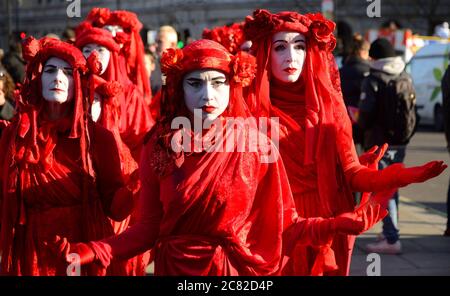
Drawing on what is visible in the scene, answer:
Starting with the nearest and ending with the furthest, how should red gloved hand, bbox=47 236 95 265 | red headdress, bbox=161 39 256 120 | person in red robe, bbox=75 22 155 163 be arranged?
red gloved hand, bbox=47 236 95 265 < red headdress, bbox=161 39 256 120 < person in red robe, bbox=75 22 155 163

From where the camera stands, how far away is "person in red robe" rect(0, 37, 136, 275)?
17.4ft

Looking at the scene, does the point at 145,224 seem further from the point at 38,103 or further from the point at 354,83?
the point at 354,83

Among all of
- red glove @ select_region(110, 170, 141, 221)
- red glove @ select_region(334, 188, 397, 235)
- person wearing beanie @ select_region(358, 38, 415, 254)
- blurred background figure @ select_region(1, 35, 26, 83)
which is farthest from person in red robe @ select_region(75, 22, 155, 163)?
blurred background figure @ select_region(1, 35, 26, 83)

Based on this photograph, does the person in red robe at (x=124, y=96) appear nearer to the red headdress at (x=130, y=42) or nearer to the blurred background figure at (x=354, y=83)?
the red headdress at (x=130, y=42)

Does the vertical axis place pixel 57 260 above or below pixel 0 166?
below

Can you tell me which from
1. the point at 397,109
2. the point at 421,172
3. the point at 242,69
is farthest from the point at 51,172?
the point at 397,109

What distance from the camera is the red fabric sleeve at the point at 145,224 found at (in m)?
4.50

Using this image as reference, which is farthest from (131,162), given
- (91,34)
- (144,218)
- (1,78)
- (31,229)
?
(1,78)

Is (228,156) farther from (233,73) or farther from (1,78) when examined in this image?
(1,78)

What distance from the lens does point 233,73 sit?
4.51 m

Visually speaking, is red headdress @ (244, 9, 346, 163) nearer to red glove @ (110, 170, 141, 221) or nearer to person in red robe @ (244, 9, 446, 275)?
person in red robe @ (244, 9, 446, 275)

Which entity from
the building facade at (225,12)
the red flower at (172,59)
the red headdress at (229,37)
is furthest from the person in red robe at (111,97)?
the building facade at (225,12)

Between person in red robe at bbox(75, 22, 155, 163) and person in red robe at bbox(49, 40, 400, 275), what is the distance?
3.19m
